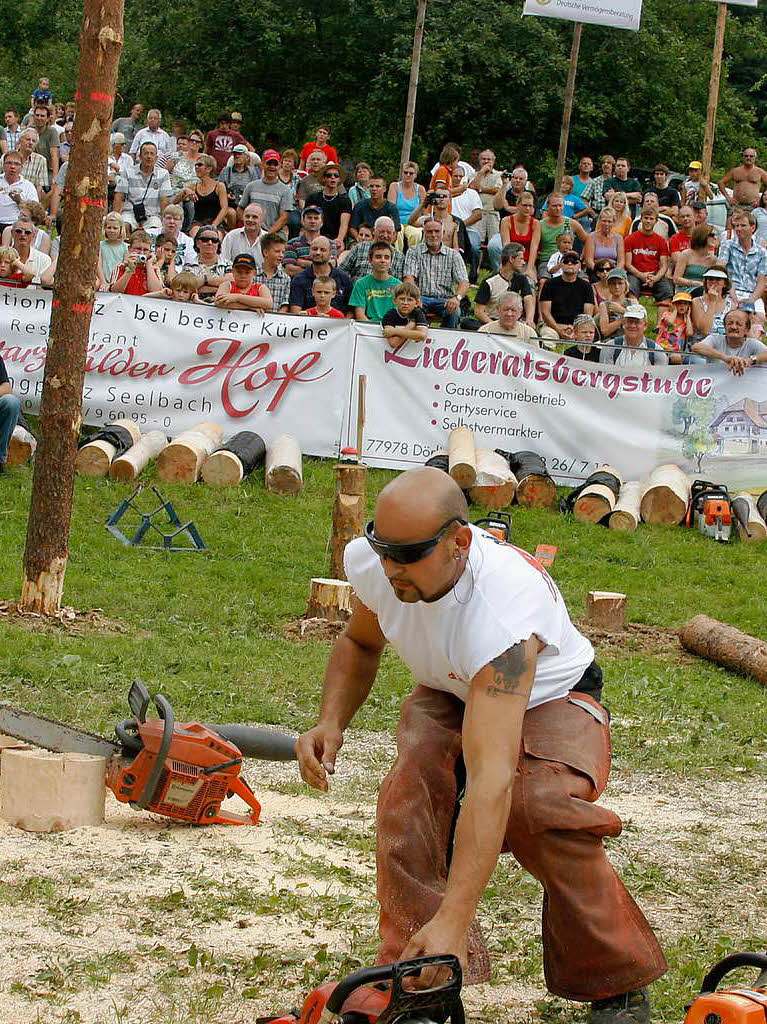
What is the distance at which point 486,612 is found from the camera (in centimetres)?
352

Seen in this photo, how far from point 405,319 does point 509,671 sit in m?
9.24

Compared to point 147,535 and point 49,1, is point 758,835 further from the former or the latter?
point 49,1

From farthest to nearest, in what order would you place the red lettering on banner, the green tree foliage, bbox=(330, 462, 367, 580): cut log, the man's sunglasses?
1. the green tree foliage
2. the red lettering on banner
3. bbox=(330, 462, 367, 580): cut log
4. the man's sunglasses

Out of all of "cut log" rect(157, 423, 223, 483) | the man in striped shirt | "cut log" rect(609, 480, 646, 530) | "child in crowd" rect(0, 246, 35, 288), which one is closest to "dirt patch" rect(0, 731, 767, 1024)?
"cut log" rect(609, 480, 646, 530)

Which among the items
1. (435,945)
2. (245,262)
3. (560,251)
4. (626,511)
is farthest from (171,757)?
(560,251)

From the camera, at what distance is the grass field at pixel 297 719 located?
4.27 meters

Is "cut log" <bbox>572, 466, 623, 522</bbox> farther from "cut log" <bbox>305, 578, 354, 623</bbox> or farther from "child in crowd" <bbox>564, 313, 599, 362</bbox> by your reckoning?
"cut log" <bbox>305, 578, 354, 623</bbox>

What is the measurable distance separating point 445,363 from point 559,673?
872 centimetres

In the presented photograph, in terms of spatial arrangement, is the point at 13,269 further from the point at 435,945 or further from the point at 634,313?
the point at 435,945

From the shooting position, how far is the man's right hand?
156 inches

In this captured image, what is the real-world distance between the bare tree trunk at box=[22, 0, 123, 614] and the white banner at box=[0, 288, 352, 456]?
4240 mm

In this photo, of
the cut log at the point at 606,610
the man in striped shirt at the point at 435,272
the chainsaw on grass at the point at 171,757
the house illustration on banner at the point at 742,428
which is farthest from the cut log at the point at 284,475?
the chainsaw on grass at the point at 171,757

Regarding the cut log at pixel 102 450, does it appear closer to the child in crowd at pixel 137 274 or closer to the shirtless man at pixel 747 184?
the child in crowd at pixel 137 274

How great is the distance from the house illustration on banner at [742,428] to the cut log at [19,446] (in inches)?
240
